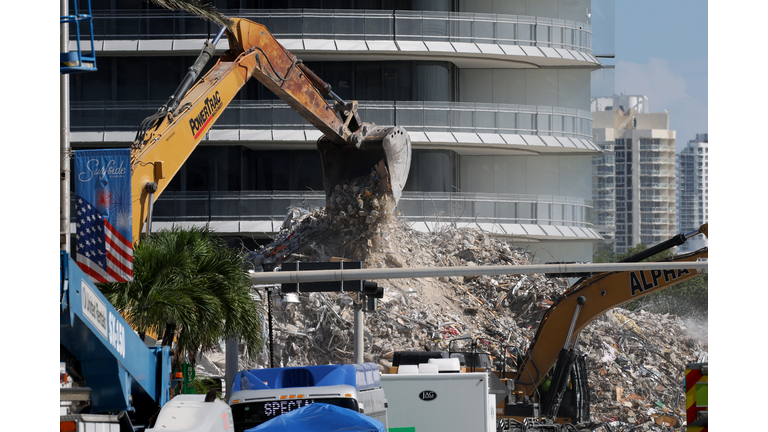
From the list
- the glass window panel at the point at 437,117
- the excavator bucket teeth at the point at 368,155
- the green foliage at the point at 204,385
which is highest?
the glass window panel at the point at 437,117

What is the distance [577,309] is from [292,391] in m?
9.27

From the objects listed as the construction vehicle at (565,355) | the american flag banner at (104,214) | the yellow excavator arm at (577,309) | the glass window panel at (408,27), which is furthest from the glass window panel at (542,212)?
the american flag banner at (104,214)

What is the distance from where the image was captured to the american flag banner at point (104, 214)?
10.3 m

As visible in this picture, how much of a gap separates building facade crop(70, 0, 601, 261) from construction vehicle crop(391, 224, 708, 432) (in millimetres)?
15840

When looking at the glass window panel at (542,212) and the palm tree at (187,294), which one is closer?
the palm tree at (187,294)

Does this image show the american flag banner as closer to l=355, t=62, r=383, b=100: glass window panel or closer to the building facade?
the building facade

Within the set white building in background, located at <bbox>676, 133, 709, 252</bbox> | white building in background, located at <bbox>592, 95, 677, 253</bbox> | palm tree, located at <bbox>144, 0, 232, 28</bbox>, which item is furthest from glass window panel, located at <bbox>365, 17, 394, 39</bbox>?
white building in background, located at <bbox>676, 133, 709, 252</bbox>

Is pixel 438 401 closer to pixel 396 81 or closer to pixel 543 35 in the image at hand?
pixel 396 81

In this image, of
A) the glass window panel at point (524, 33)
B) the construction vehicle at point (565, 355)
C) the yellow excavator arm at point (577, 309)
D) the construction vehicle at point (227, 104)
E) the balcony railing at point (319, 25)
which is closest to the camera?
the construction vehicle at point (227, 104)

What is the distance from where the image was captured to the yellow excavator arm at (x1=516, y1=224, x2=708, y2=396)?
59.5ft

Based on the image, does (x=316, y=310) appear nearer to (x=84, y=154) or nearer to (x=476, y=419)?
(x=476, y=419)

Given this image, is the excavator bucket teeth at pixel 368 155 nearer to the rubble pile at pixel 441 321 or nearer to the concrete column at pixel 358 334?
the rubble pile at pixel 441 321

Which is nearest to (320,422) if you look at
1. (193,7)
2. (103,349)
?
(103,349)

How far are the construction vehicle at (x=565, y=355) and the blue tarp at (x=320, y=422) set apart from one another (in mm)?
7687
